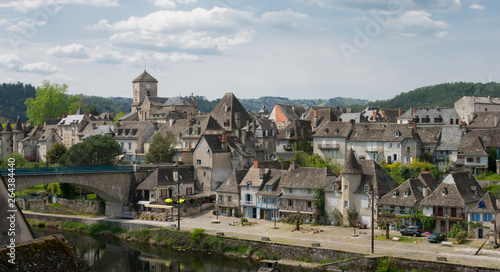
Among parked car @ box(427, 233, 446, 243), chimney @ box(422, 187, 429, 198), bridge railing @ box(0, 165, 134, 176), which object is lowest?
parked car @ box(427, 233, 446, 243)

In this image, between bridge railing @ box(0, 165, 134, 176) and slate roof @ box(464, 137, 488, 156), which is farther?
slate roof @ box(464, 137, 488, 156)

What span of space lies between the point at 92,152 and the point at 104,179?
11.3 meters

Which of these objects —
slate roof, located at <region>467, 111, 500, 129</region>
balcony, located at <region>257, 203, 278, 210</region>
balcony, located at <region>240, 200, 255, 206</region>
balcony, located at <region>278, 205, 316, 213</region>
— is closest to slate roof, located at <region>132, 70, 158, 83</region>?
balcony, located at <region>240, 200, 255, 206</region>

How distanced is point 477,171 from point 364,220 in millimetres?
18248

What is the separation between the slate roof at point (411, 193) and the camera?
2136 inches

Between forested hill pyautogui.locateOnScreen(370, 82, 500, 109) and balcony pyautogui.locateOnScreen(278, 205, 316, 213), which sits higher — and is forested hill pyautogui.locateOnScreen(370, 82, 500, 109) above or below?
above

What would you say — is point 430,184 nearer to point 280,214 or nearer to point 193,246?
point 280,214

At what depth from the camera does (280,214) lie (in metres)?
62.8

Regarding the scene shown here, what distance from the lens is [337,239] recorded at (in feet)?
170

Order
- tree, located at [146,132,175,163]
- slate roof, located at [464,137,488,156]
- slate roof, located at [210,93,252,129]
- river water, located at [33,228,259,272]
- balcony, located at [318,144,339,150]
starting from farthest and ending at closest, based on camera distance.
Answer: slate roof, located at [210,93,252,129]
tree, located at [146,132,175,163]
balcony, located at [318,144,339,150]
slate roof, located at [464,137,488,156]
river water, located at [33,228,259,272]

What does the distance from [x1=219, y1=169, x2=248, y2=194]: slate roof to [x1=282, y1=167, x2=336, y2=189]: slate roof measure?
6.24 meters

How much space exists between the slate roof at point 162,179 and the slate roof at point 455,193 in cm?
3062

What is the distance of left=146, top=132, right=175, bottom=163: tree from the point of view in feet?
266

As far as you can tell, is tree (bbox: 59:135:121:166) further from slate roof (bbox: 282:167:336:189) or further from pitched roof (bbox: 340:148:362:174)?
pitched roof (bbox: 340:148:362:174)
